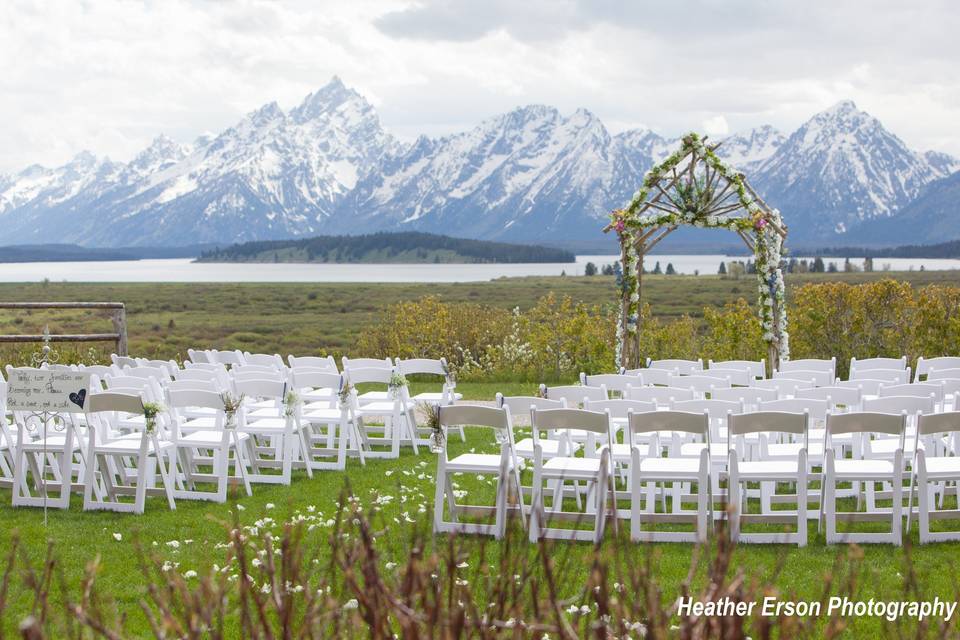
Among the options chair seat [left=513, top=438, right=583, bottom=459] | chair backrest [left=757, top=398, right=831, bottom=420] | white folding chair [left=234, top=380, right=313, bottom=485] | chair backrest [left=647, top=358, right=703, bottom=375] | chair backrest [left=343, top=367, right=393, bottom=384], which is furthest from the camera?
chair backrest [left=647, top=358, right=703, bottom=375]

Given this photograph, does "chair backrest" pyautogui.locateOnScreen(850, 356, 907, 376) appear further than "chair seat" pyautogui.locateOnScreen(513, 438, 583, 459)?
Yes

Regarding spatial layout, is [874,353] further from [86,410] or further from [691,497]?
[86,410]

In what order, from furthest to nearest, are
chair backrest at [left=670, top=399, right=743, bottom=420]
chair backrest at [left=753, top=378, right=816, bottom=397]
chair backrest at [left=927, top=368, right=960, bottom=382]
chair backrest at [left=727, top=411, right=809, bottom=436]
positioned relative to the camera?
1. chair backrest at [left=927, top=368, right=960, bottom=382]
2. chair backrest at [left=753, top=378, right=816, bottom=397]
3. chair backrest at [left=670, top=399, right=743, bottom=420]
4. chair backrest at [left=727, top=411, right=809, bottom=436]

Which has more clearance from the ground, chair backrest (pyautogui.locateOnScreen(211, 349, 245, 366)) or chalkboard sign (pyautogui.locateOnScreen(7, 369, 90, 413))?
chalkboard sign (pyautogui.locateOnScreen(7, 369, 90, 413))

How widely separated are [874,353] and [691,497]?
34.5ft

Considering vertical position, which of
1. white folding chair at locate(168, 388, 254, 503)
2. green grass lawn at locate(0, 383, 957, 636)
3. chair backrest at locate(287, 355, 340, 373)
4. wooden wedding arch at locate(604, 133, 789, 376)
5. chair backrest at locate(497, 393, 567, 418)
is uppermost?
wooden wedding arch at locate(604, 133, 789, 376)

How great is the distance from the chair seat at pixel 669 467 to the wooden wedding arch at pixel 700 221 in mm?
7291

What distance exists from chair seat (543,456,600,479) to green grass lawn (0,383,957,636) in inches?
16.8

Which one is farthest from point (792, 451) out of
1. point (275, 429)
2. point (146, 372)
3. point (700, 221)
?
point (700, 221)

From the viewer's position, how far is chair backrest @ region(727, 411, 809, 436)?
21.7ft

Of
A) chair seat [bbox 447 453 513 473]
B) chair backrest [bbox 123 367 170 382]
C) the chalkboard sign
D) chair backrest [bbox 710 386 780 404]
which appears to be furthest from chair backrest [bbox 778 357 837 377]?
the chalkboard sign

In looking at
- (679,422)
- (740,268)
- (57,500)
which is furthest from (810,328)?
(740,268)

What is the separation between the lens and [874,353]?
1745 centimetres

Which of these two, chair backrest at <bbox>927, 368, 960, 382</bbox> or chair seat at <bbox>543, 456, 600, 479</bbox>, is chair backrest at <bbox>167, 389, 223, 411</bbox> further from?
chair backrest at <bbox>927, 368, 960, 382</bbox>
